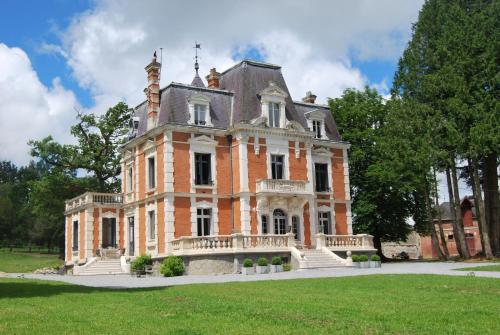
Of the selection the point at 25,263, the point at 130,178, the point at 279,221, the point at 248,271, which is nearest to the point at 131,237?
the point at 130,178

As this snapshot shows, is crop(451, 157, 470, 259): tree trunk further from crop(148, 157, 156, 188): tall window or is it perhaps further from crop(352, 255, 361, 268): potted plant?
crop(148, 157, 156, 188): tall window

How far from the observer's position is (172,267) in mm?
26672

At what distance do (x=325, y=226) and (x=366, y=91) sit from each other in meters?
13.9

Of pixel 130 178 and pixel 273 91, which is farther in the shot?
pixel 130 178

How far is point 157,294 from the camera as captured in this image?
14.5 metres

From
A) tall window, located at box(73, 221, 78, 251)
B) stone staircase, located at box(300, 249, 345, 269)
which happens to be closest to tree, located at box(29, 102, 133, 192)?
tall window, located at box(73, 221, 78, 251)

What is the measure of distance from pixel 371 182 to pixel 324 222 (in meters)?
6.59

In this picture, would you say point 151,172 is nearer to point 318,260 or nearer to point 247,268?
point 247,268

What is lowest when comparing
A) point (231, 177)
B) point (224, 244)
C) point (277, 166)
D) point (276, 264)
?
point (276, 264)

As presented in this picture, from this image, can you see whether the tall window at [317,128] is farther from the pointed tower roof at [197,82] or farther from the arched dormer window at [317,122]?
the pointed tower roof at [197,82]

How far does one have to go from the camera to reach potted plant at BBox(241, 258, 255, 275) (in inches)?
996

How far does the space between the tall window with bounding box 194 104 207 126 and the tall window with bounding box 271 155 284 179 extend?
4.51 meters

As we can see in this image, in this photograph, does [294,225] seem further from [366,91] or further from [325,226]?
[366,91]

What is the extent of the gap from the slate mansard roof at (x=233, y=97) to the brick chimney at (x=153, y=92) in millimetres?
371
